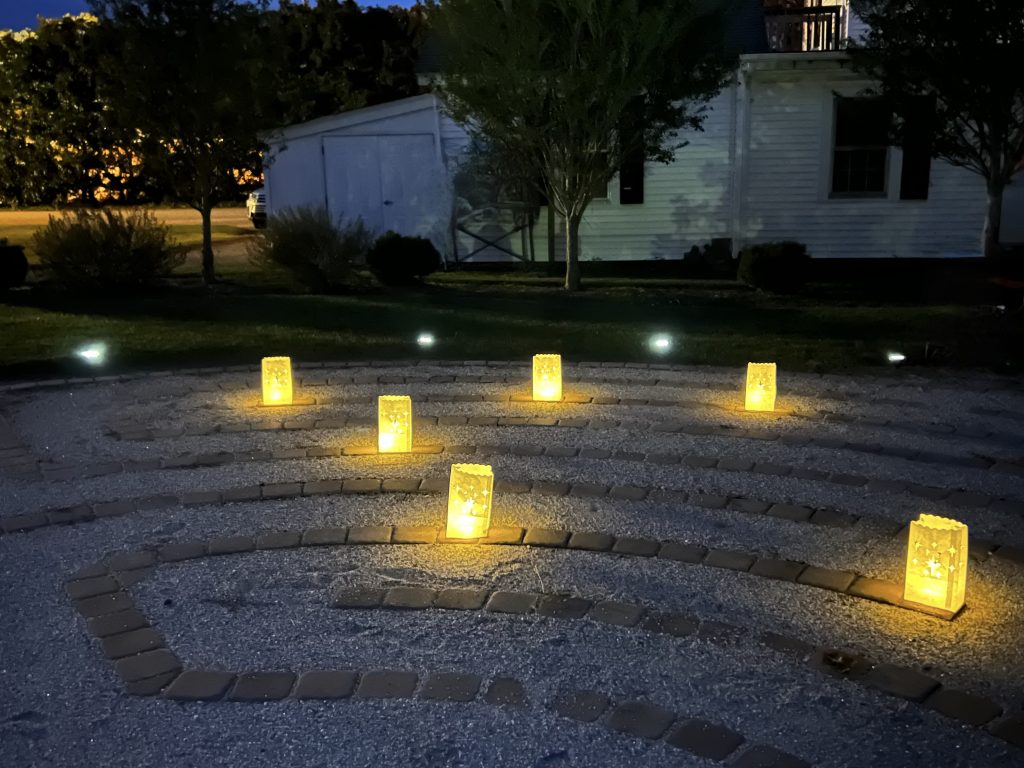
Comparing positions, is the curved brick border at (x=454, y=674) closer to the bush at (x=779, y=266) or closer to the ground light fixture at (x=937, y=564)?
the ground light fixture at (x=937, y=564)

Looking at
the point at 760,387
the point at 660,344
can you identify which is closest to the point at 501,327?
the point at 660,344

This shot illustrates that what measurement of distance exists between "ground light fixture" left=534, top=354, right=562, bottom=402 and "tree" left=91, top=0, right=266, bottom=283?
314 inches

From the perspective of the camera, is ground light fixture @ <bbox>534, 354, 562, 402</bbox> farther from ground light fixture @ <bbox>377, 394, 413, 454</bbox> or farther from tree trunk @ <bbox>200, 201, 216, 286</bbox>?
tree trunk @ <bbox>200, 201, 216, 286</bbox>

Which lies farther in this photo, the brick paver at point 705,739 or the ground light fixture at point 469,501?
the ground light fixture at point 469,501

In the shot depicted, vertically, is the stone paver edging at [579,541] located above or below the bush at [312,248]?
below

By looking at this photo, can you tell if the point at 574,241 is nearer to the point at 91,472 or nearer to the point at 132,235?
the point at 132,235

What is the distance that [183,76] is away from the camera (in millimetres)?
13234

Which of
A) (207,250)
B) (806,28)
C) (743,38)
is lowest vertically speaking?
(207,250)

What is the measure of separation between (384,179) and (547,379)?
1018 cm

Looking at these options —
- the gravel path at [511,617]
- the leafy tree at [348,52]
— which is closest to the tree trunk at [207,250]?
the gravel path at [511,617]

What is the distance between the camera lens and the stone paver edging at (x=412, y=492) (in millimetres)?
5016

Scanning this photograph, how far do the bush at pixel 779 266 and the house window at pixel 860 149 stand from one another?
3754 mm

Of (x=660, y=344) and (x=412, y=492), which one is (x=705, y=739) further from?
(x=660, y=344)

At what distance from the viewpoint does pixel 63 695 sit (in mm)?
3322
